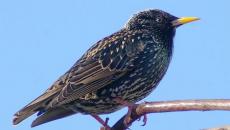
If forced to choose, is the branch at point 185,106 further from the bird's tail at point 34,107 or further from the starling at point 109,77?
the starling at point 109,77

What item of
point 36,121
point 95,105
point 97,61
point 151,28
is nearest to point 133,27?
point 151,28

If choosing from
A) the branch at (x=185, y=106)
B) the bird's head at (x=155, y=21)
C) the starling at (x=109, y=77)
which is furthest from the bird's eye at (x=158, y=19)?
the branch at (x=185, y=106)

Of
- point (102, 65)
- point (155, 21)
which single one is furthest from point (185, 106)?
point (155, 21)

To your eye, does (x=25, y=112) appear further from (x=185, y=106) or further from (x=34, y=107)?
(x=185, y=106)

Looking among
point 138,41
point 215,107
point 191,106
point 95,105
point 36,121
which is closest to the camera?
point 215,107

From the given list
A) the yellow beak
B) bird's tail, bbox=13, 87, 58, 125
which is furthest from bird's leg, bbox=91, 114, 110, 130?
the yellow beak

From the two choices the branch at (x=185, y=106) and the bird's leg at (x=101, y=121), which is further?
the bird's leg at (x=101, y=121)

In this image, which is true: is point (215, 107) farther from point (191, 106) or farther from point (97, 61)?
point (97, 61)
